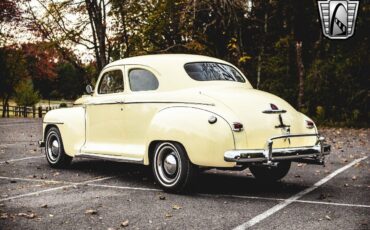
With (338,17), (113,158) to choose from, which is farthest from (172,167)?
(338,17)

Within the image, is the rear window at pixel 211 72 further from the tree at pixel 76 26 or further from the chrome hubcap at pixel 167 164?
the tree at pixel 76 26

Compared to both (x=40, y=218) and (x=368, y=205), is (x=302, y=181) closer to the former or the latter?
(x=368, y=205)

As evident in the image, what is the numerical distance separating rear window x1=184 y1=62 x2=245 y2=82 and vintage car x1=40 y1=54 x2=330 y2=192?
2 cm

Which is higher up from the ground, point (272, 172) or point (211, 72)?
A: point (211, 72)

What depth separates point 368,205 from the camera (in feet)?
20.7

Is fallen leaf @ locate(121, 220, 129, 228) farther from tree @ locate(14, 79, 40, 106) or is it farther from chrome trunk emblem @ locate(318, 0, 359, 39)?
tree @ locate(14, 79, 40, 106)

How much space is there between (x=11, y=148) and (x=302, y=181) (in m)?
7.97

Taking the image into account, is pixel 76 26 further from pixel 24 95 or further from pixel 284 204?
pixel 24 95

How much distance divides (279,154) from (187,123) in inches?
49.1

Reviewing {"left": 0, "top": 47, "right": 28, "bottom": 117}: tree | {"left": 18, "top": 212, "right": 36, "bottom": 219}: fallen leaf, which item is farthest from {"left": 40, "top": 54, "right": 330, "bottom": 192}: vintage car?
{"left": 0, "top": 47, "right": 28, "bottom": 117}: tree

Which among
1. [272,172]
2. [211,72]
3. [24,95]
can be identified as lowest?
[272,172]

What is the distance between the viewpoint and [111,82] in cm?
862

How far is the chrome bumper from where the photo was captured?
6.40m

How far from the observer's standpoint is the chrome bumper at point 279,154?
6402 mm
